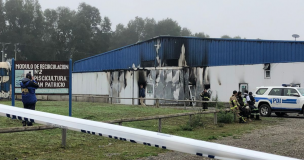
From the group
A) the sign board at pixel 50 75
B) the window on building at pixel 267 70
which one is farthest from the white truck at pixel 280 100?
the sign board at pixel 50 75

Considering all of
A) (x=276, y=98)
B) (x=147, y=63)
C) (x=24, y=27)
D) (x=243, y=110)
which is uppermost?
(x=24, y=27)

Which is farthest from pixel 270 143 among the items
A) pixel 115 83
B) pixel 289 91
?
pixel 115 83

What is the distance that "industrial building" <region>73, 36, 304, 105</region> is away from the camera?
2588cm

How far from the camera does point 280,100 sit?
19375 mm

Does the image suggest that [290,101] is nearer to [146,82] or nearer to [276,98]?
[276,98]

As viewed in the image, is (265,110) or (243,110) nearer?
(243,110)

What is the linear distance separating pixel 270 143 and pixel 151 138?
686 cm

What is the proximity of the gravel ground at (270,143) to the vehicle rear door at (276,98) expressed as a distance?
20.2ft

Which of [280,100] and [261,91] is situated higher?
[261,91]

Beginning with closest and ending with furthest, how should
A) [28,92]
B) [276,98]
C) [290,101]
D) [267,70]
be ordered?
1. [28,92]
2. [290,101]
3. [276,98]
4. [267,70]

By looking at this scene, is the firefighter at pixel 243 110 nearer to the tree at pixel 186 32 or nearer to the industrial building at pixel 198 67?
the industrial building at pixel 198 67

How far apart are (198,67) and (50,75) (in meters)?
18.8

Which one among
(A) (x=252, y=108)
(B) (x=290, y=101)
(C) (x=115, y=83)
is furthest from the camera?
(C) (x=115, y=83)

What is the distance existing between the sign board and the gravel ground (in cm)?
612
